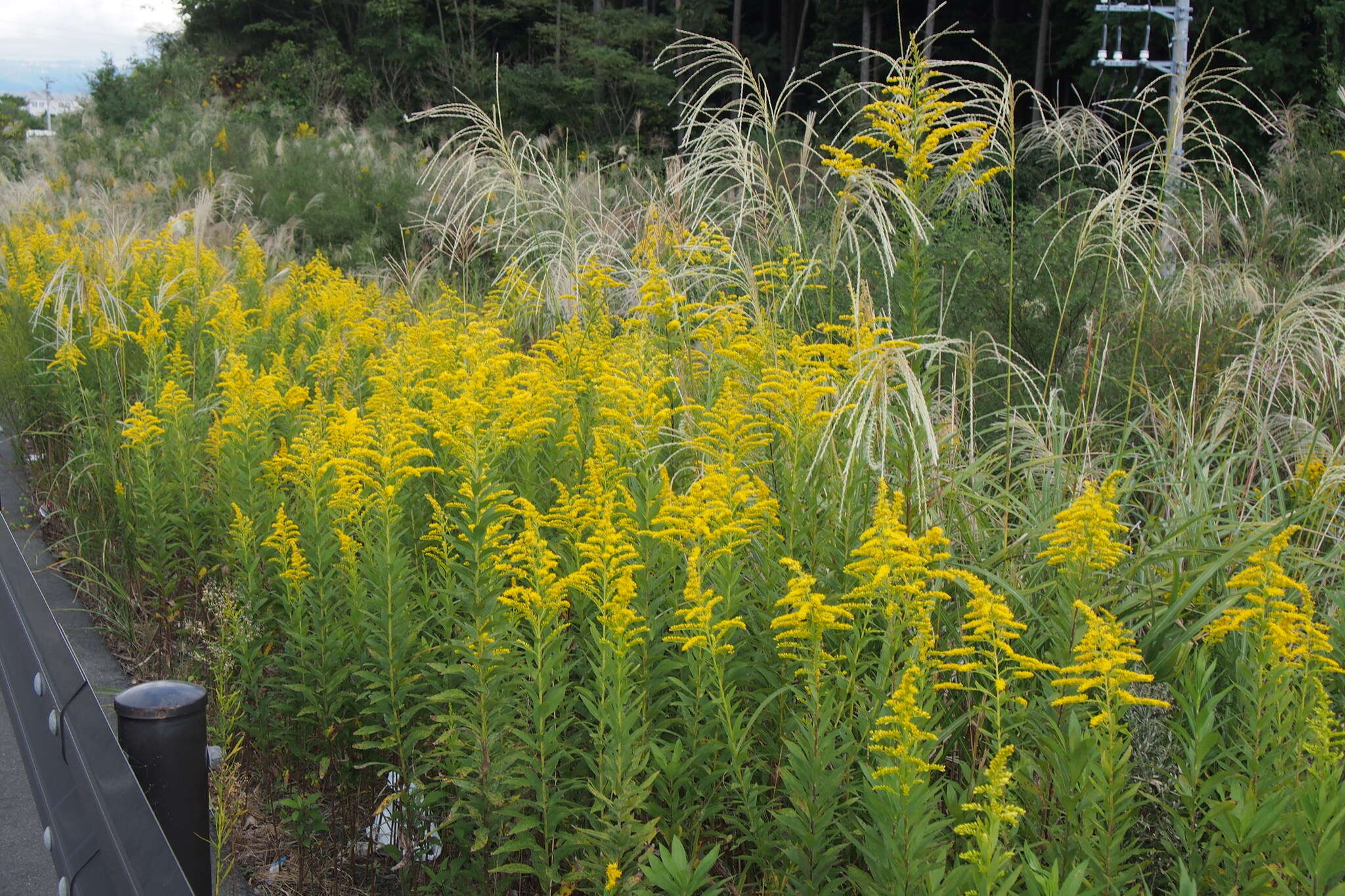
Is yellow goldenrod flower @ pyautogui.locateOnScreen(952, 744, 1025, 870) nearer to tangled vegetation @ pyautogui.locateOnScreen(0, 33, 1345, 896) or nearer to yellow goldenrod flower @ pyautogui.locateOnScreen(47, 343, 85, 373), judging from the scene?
tangled vegetation @ pyautogui.locateOnScreen(0, 33, 1345, 896)

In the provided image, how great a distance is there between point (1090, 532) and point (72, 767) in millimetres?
1932

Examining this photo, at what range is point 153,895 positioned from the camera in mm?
1238

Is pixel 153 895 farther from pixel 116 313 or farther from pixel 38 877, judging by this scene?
pixel 116 313

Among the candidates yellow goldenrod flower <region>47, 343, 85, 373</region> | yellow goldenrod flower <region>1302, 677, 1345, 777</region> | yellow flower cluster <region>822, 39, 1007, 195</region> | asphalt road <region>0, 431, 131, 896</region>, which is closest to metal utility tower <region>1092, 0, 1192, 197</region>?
yellow flower cluster <region>822, 39, 1007, 195</region>

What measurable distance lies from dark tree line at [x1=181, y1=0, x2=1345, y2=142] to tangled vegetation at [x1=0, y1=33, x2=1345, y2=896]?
72.4 feet

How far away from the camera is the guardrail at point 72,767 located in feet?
4.39

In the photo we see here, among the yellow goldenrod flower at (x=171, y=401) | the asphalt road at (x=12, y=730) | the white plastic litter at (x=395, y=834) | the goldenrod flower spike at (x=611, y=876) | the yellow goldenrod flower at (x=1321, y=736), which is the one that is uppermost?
the yellow goldenrod flower at (x=1321, y=736)

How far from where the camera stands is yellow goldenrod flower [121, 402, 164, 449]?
4.16 m

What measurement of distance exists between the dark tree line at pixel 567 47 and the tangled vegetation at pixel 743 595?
22.1 meters

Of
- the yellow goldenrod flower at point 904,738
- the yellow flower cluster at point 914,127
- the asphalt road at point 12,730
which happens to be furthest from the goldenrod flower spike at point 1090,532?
the asphalt road at point 12,730

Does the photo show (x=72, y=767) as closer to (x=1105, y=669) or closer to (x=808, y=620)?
(x=808, y=620)

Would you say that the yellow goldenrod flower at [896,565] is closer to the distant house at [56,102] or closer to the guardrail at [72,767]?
the guardrail at [72,767]

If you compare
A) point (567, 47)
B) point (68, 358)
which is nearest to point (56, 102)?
point (567, 47)

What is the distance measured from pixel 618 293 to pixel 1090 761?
607 cm
